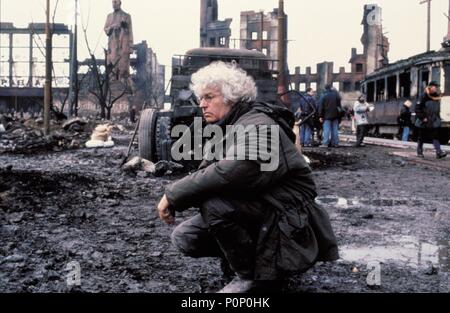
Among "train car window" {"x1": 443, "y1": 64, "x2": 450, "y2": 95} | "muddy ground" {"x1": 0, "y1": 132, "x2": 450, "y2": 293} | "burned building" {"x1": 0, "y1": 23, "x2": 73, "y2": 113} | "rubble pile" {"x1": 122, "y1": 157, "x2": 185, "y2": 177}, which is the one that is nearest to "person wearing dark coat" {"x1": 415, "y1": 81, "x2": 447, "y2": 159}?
"muddy ground" {"x1": 0, "y1": 132, "x2": 450, "y2": 293}

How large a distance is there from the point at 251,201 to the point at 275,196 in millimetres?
120

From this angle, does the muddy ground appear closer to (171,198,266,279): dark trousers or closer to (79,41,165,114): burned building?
(171,198,266,279): dark trousers

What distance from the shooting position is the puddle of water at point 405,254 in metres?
3.72

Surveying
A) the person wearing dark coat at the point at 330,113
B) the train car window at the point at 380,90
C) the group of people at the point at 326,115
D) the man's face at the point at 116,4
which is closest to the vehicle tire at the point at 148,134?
the group of people at the point at 326,115

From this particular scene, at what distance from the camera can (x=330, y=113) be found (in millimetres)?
14359

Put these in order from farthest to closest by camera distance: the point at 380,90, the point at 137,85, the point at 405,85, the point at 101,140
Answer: the point at 137,85
the point at 380,90
the point at 405,85
the point at 101,140

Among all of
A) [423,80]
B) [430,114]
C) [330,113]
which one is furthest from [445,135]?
[430,114]

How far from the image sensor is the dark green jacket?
253 cm

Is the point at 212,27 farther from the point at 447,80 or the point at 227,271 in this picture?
the point at 227,271

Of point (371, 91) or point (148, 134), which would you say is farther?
point (371, 91)

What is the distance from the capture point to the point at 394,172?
358 inches

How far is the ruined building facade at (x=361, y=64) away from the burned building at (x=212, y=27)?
9777 millimetres

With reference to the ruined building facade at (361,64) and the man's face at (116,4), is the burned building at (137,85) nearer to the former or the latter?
the man's face at (116,4)
